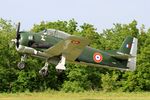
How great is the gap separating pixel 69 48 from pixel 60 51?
0.87 meters

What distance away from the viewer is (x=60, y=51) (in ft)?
86.2

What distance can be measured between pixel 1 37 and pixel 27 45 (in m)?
38.1

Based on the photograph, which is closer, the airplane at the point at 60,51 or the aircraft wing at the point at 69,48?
the aircraft wing at the point at 69,48

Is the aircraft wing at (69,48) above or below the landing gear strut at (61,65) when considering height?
above

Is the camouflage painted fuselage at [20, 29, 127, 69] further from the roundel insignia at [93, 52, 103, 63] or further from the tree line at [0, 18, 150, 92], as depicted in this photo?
the tree line at [0, 18, 150, 92]

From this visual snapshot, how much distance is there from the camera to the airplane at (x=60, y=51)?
25.6 metres

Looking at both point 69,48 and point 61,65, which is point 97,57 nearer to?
point 69,48

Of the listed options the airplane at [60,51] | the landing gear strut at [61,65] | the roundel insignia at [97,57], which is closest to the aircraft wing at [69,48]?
the airplane at [60,51]

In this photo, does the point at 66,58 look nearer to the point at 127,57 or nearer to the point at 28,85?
the point at 127,57

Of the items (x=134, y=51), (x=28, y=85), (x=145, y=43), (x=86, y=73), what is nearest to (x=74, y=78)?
(x=86, y=73)

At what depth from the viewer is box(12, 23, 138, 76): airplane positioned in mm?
25562

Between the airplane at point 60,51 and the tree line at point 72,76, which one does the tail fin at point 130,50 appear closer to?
the airplane at point 60,51

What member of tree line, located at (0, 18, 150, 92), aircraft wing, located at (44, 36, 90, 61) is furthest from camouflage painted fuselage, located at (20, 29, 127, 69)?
tree line, located at (0, 18, 150, 92)

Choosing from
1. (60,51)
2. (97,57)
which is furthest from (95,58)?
(60,51)
